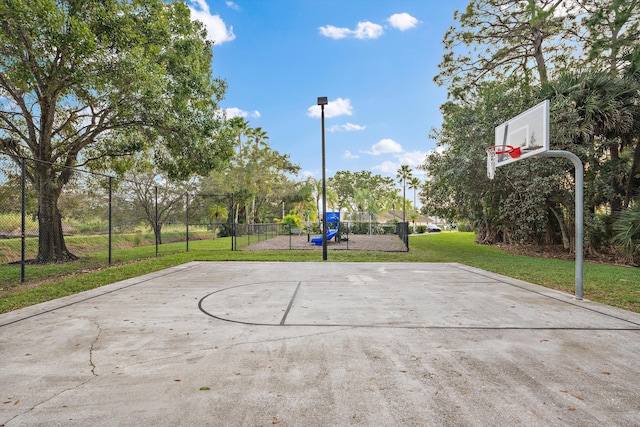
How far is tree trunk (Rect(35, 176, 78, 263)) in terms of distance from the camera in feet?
31.5

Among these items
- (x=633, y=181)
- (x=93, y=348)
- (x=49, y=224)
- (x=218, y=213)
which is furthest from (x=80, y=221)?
(x=633, y=181)

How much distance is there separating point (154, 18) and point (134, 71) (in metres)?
2.83


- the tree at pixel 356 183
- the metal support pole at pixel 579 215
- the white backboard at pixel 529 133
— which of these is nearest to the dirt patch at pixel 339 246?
the white backboard at pixel 529 133

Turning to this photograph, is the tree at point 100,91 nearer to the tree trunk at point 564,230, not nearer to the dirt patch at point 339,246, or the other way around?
the dirt patch at point 339,246

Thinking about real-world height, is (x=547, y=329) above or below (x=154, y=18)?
below

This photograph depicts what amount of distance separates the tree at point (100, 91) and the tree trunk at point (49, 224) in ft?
0.08

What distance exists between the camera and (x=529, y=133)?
251 inches

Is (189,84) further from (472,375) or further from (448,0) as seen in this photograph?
(448,0)

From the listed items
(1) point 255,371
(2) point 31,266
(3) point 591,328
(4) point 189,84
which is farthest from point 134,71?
(3) point 591,328

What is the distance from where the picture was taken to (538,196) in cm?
1091

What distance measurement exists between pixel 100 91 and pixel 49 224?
174 inches

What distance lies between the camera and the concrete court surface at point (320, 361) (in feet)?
6.59

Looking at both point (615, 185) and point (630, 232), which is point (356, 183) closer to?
point (615, 185)

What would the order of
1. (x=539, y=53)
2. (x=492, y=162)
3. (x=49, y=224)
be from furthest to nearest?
(x=539, y=53), (x=49, y=224), (x=492, y=162)
